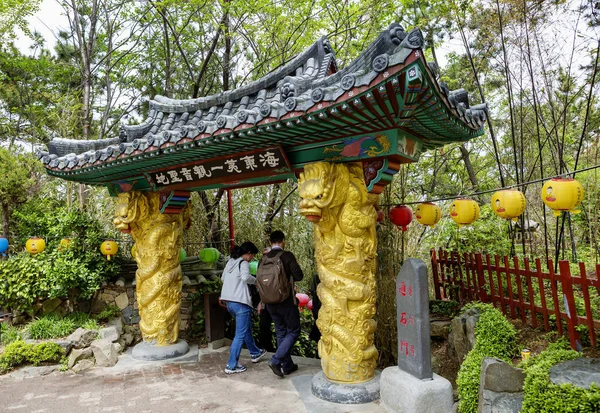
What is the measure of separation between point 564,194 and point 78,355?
660 centimetres

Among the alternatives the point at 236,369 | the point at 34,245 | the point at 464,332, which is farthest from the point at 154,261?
the point at 464,332

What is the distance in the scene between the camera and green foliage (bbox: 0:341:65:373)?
608 cm

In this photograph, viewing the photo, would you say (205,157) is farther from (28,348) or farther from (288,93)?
(28,348)

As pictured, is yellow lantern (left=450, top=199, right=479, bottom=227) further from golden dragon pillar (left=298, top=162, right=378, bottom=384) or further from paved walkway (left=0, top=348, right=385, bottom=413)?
paved walkway (left=0, top=348, right=385, bottom=413)

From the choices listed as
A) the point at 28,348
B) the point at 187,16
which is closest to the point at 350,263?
the point at 28,348

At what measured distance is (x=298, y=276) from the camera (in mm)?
5211

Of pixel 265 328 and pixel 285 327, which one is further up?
pixel 285 327

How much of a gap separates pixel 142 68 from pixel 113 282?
826 centimetres

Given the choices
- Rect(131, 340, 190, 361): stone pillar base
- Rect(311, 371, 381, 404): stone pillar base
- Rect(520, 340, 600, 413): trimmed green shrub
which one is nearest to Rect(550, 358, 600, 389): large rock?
Rect(520, 340, 600, 413): trimmed green shrub

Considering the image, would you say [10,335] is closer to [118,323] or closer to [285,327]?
[118,323]

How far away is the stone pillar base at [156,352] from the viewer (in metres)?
6.46

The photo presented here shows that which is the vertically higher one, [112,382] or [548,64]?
[548,64]

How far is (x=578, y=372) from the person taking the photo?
10.5 ft

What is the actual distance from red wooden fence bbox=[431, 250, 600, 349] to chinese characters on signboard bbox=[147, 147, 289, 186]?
2.80 metres
